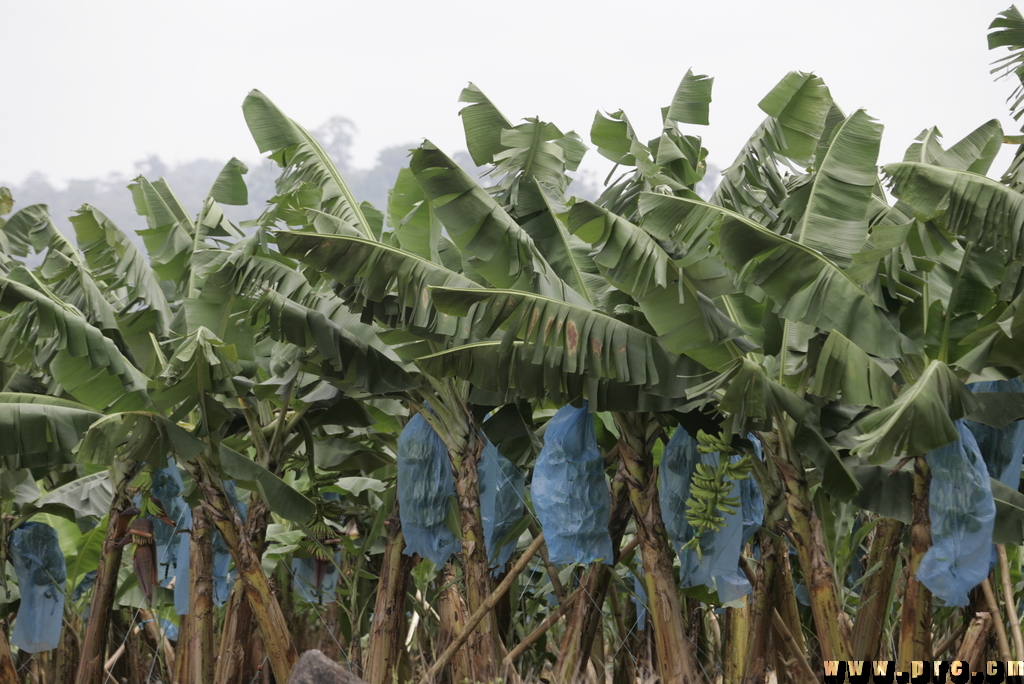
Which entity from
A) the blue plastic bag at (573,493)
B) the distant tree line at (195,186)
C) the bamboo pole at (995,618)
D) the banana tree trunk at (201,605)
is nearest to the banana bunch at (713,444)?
the blue plastic bag at (573,493)

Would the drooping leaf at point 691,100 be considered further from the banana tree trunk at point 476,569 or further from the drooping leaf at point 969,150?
the banana tree trunk at point 476,569

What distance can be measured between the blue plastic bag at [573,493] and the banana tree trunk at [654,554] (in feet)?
0.80

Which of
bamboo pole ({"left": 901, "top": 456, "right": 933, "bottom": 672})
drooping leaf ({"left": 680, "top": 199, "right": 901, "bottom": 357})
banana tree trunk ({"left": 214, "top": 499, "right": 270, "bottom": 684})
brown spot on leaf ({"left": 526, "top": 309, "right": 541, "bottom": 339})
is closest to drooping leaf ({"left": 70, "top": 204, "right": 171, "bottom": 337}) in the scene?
banana tree trunk ({"left": 214, "top": 499, "right": 270, "bottom": 684})

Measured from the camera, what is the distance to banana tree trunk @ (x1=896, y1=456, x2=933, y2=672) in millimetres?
5871

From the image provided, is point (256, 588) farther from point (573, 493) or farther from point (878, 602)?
point (878, 602)

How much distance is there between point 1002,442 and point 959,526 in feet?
4.02

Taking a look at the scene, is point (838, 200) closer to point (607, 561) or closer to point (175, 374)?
point (607, 561)

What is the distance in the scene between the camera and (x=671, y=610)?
255 inches

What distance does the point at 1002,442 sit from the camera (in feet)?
21.1

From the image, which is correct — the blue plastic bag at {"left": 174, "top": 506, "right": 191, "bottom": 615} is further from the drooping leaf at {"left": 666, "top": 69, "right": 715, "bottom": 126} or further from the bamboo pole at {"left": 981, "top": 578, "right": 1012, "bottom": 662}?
the bamboo pole at {"left": 981, "top": 578, "right": 1012, "bottom": 662}

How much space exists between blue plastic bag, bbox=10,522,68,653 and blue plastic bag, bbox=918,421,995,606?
8.61m

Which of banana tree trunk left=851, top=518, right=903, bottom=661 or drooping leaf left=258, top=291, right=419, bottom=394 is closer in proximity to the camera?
drooping leaf left=258, top=291, right=419, bottom=394

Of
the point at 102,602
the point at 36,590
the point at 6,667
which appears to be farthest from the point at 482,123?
the point at 6,667

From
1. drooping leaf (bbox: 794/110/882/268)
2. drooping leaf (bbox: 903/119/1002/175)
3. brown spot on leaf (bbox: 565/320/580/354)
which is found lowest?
brown spot on leaf (bbox: 565/320/580/354)
